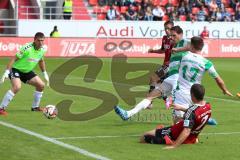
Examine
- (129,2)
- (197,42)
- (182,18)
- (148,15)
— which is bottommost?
(182,18)

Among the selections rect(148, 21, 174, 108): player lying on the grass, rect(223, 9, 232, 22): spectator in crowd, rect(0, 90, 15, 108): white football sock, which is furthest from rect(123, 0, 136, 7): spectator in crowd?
rect(0, 90, 15, 108): white football sock

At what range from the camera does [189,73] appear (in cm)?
1345

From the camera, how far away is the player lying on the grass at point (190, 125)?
39.3ft

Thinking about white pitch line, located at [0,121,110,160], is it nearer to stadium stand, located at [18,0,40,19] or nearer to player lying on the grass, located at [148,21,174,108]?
player lying on the grass, located at [148,21,174,108]

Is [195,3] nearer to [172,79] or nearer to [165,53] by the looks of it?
[165,53]

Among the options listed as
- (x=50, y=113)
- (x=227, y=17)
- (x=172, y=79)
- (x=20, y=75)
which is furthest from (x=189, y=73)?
(x=227, y=17)

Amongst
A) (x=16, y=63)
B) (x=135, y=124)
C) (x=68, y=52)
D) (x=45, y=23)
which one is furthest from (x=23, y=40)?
(x=135, y=124)

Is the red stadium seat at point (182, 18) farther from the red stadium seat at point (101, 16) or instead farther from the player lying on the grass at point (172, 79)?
the player lying on the grass at point (172, 79)

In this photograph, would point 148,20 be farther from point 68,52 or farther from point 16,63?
point 16,63

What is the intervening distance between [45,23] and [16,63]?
92.7 feet

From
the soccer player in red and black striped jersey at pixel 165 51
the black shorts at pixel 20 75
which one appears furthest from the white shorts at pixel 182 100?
the black shorts at pixel 20 75

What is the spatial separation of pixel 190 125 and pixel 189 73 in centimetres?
174

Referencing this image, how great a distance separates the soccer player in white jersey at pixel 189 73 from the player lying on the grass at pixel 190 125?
90cm

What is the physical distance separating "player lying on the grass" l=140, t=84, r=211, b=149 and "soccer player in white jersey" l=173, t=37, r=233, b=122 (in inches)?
35.2
